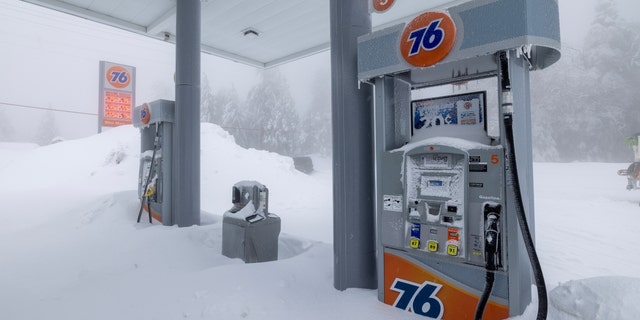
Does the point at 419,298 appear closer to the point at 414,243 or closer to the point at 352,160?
the point at 414,243

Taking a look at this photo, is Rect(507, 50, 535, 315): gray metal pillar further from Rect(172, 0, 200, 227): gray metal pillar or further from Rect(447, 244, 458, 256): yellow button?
Rect(172, 0, 200, 227): gray metal pillar

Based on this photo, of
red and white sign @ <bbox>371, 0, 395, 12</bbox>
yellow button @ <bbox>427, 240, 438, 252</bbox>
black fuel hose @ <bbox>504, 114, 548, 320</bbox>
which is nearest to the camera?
black fuel hose @ <bbox>504, 114, 548, 320</bbox>

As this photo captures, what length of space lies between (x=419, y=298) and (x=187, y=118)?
208 inches

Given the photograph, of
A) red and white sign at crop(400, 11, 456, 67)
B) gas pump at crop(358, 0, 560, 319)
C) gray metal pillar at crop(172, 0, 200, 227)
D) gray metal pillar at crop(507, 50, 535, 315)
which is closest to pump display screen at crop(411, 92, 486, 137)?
gas pump at crop(358, 0, 560, 319)

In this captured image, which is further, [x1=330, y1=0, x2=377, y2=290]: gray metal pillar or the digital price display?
the digital price display

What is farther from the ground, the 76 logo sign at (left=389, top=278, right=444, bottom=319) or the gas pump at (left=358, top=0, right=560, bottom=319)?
the gas pump at (left=358, top=0, right=560, bottom=319)

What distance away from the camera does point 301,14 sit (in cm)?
766

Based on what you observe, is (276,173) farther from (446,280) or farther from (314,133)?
(314,133)

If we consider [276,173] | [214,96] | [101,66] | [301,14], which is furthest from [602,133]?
[214,96]

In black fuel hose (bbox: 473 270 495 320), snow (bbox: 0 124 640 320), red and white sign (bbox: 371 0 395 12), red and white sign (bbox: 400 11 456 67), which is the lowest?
snow (bbox: 0 124 640 320)

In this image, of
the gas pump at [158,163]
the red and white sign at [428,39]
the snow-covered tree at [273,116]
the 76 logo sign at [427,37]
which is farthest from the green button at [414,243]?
the snow-covered tree at [273,116]

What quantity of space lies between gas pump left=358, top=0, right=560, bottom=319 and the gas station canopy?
13.5ft

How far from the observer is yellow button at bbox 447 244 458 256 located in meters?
2.55

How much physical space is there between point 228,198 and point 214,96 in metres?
35.3
